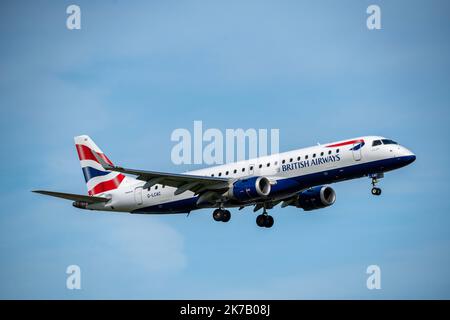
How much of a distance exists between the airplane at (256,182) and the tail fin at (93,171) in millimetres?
97

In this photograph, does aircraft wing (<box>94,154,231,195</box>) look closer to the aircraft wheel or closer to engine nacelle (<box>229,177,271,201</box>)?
engine nacelle (<box>229,177,271,201</box>)

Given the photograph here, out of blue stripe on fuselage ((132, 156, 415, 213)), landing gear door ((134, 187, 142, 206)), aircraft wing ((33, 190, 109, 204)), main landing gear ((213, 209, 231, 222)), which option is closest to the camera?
blue stripe on fuselage ((132, 156, 415, 213))

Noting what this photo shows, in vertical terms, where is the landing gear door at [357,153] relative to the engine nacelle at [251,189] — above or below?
above

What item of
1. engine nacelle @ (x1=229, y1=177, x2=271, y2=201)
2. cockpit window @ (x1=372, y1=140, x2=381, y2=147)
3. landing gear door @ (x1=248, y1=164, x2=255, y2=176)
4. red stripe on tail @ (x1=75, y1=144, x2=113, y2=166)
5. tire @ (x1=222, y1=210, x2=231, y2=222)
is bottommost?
tire @ (x1=222, y1=210, x2=231, y2=222)

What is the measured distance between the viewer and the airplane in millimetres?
65438

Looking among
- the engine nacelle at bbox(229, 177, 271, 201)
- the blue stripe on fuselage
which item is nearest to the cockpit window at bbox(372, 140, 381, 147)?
the blue stripe on fuselage

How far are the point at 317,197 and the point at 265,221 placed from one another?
4.20 metres

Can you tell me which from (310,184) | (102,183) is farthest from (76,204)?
(310,184)

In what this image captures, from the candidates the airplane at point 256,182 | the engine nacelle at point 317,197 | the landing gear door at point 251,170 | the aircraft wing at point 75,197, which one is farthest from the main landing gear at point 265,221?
the aircraft wing at point 75,197

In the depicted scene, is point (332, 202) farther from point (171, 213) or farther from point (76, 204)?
point (76, 204)

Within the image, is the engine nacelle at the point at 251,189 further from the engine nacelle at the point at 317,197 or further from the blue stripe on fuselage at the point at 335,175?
the engine nacelle at the point at 317,197

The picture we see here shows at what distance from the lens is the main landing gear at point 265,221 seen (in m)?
73.3

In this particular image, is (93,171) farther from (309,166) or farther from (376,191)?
(376,191)
